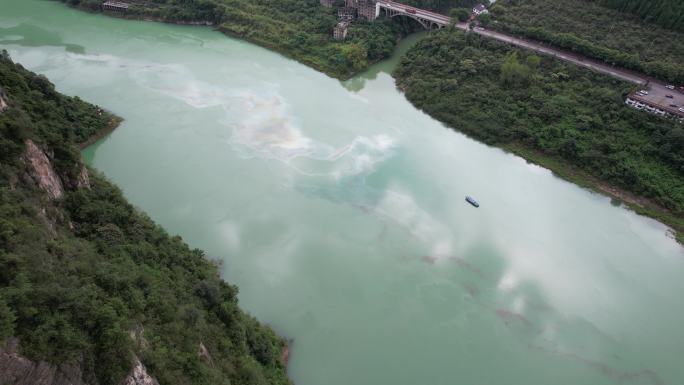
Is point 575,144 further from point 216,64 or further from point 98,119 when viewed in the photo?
point 98,119

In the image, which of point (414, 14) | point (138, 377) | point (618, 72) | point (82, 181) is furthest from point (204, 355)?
point (414, 14)

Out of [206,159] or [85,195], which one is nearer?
[85,195]

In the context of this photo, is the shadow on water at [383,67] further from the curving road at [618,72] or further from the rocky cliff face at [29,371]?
the rocky cliff face at [29,371]

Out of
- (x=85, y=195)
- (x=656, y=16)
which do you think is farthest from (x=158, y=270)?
(x=656, y=16)

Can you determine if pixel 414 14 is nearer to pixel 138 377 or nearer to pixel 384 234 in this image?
pixel 384 234

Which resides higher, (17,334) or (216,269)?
(17,334)

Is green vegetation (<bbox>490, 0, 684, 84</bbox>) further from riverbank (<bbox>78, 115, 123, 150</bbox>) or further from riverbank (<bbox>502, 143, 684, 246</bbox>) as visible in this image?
riverbank (<bbox>78, 115, 123, 150</bbox>)
